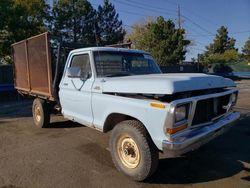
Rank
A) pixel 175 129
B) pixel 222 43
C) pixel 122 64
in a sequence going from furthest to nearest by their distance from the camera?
pixel 222 43 → pixel 122 64 → pixel 175 129

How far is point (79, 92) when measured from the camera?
5082 millimetres

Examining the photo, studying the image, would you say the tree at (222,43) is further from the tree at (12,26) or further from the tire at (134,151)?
the tire at (134,151)

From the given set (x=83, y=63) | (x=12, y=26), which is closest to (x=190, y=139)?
(x=83, y=63)

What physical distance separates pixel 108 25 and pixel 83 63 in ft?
95.1

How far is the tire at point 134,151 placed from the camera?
12.0 ft

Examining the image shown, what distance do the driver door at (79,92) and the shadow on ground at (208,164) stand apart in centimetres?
168

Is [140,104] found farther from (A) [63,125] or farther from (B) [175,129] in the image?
(A) [63,125]

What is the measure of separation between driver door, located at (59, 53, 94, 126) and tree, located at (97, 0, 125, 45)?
2763 centimetres

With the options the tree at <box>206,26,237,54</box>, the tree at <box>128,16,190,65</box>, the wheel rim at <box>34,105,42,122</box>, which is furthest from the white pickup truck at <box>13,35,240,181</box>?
the tree at <box>206,26,237,54</box>

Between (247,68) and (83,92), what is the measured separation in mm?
30158

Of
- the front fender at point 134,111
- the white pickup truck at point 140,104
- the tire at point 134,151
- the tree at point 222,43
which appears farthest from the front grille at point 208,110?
the tree at point 222,43

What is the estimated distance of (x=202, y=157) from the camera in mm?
4793

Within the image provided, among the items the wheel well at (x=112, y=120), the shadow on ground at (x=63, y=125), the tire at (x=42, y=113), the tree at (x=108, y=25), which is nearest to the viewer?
the wheel well at (x=112, y=120)

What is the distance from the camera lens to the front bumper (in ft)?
11.0
